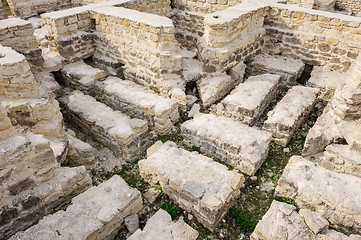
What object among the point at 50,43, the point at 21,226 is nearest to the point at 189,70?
the point at 50,43

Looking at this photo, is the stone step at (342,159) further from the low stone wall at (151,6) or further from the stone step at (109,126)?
the low stone wall at (151,6)

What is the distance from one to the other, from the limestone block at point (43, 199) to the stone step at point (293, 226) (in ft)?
8.60

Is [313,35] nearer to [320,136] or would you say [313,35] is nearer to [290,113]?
[290,113]

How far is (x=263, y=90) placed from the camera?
18.6 ft

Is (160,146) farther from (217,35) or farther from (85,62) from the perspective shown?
(85,62)

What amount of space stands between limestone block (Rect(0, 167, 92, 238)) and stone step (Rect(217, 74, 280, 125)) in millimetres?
2970

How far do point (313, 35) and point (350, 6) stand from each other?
782 centimetres

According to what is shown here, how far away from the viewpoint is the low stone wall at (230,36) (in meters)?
5.85

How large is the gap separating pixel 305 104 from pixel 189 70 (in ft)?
8.76

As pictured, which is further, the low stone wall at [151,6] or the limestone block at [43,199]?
the low stone wall at [151,6]

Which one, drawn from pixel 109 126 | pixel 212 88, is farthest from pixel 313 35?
pixel 109 126

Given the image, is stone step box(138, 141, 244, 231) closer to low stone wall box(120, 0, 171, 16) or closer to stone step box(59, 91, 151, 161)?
stone step box(59, 91, 151, 161)

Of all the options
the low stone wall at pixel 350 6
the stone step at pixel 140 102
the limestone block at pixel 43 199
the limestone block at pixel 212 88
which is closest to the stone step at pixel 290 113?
the limestone block at pixel 212 88

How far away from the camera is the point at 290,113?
5.07 metres
